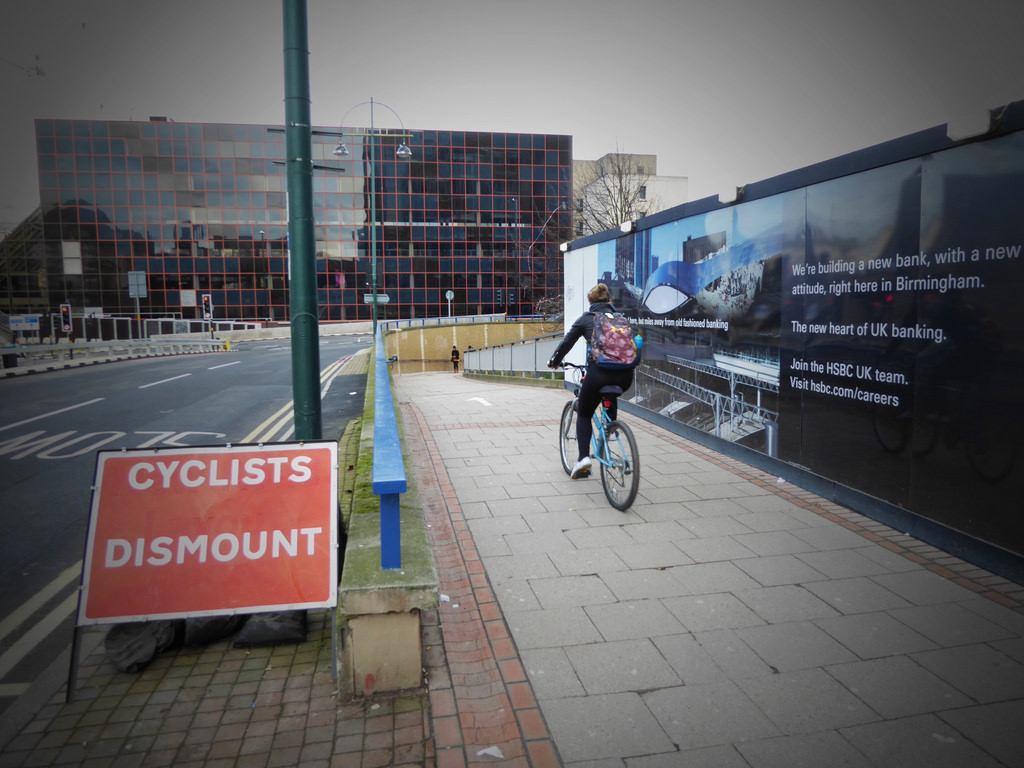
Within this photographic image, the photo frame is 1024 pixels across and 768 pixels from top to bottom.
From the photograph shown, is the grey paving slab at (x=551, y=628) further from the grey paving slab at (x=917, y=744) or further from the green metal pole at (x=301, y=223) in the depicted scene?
the green metal pole at (x=301, y=223)

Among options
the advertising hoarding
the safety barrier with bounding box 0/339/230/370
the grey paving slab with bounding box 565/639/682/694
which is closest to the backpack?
the advertising hoarding

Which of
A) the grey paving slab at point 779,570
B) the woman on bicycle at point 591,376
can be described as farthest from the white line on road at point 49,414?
the grey paving slab at point 779,570

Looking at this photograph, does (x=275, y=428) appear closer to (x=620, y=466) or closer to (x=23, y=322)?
(x=620, y=466)

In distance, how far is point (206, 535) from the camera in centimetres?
365

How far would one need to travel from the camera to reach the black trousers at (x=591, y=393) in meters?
6.21

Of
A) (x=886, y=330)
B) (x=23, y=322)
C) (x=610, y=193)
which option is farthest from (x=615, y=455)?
(x=23, y=322)

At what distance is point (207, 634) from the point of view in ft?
12.4

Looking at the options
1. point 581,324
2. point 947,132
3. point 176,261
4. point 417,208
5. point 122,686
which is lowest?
point 122,686

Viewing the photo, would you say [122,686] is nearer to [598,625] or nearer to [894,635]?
[598,625]

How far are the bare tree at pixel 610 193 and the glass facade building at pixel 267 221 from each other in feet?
22.6

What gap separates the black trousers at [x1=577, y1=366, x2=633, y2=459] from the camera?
6207mm

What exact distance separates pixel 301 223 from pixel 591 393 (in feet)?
9.80

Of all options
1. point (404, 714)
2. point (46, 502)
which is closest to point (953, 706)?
point (404, 714)

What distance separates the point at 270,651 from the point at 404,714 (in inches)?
41.6
